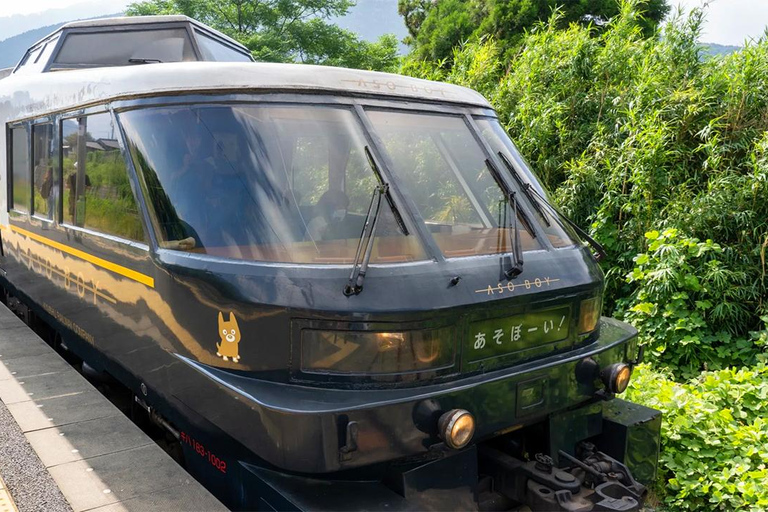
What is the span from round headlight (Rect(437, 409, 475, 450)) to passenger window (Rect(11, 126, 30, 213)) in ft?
14.0

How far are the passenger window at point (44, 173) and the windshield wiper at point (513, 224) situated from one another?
3089 mm

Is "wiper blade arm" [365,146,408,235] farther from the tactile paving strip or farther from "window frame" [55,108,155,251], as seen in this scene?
the tactile paving strip

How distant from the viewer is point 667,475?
421cm

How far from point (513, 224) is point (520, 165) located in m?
0.54

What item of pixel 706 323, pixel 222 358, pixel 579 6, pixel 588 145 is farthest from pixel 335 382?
pixel 579 6

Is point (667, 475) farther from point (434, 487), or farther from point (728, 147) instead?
point (728, 147)

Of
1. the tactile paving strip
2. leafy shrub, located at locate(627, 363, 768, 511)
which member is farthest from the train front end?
the tactile paving strip

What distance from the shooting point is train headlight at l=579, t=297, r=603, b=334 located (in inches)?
133

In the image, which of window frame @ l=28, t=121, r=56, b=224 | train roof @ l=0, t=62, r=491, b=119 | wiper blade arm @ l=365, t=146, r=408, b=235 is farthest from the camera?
window frame @ l=28, t=121, r=56, b=224

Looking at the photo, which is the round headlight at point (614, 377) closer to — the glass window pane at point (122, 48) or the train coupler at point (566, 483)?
the train coupler at point (566, 483)

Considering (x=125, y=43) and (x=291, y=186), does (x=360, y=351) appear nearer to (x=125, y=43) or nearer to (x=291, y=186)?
(x=291, y=186)

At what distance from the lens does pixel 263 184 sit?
292 centimetres

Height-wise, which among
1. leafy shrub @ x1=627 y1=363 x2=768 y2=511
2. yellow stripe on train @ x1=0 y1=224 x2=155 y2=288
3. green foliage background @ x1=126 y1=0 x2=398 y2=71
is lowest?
leafy shrub @ x1=627 y1=363 x2=768 y2=511

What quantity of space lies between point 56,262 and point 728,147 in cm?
587
